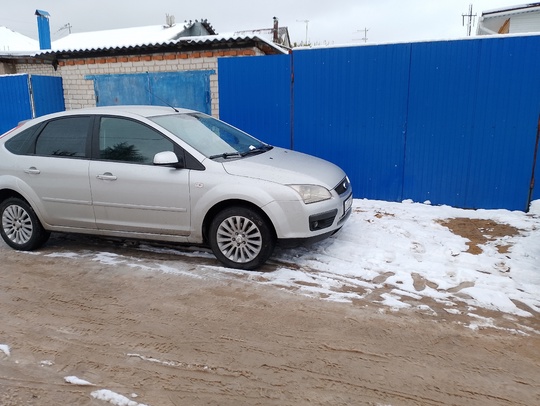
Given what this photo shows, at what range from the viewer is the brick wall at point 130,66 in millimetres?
9203

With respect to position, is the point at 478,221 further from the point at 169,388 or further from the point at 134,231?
the point at 169,388

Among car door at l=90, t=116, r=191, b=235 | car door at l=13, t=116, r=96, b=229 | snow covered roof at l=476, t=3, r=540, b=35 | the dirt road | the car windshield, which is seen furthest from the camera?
snow covered roof at l=476, t=3, r=540, b=35

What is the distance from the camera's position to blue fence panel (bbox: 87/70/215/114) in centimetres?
912

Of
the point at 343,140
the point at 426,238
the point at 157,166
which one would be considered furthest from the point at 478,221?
the point at 157,166

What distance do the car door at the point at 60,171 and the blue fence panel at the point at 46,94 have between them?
18.8ft

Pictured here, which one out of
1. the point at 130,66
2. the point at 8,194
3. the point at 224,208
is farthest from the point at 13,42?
the point at 224,208

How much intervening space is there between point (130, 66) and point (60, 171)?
5.42m

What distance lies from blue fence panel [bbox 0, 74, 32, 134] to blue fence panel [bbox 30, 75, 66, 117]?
0.16 metres

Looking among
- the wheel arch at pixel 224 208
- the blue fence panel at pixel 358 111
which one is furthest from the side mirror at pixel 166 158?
the blue fence panel at pixel 358 111

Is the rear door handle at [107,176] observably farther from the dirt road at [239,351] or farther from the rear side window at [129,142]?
the dirt road at [239,351]

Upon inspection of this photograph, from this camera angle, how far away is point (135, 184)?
483 centimetres

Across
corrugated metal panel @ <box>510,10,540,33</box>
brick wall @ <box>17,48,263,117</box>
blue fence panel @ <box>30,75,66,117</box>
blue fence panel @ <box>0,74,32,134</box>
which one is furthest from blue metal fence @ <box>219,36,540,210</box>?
corrugated metal panel @ <box>510,10,540,33</box>

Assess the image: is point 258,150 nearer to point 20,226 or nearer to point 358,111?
point 358,111

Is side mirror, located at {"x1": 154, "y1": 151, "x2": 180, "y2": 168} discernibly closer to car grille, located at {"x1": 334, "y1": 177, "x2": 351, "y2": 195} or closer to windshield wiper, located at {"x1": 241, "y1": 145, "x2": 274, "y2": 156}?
windshield wiper, located at {"x1": 241, "y1": 145, "x2": 274, "y2": 156}
